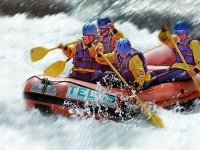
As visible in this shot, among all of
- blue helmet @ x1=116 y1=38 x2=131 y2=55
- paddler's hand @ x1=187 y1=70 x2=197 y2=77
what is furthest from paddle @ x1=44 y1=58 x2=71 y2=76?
paddler's hand @ x1=187 y1=70 x2=197 y2=77

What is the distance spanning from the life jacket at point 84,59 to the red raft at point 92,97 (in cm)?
31

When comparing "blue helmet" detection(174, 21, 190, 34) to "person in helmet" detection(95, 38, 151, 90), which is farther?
"blue helmet" detection(174, 21, 190, 34)

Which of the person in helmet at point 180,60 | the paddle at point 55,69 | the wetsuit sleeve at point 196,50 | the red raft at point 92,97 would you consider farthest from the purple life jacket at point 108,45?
the wetsuit sleeve at point 196,50

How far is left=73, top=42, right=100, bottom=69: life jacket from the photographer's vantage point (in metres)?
5.49

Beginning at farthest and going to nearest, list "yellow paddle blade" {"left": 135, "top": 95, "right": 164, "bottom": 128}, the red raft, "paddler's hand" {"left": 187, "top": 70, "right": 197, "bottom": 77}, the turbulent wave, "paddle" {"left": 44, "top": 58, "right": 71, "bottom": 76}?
the turbulent wave < "paddle" {"left": 44, "top": 58, "right": 71, "bottom": 76} < "paddler's hand" {"left": 187, "top": 70, "right": 197, "bottom": 77} < the red raft < "yellow paddle blade" {"left": 135, "top": 95, "right": 164, "bottom": 128}

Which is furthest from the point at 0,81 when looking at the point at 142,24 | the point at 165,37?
the point at 142,24

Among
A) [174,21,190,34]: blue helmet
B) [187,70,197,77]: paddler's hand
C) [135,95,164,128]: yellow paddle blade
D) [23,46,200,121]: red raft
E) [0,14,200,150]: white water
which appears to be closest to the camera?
[0,14,200,150]: white water

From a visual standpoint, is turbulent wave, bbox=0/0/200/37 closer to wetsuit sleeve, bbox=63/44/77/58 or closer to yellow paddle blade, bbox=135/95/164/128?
wetsuit sleeve, bbox=63/44/77/58

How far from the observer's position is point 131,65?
16.7 feet

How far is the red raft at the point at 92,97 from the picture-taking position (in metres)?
5.08

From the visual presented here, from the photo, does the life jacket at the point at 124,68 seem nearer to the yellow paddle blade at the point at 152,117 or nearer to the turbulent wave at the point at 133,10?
the yellow paddle blade at the point at 152,117

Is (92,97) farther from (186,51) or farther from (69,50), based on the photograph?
(186,51)

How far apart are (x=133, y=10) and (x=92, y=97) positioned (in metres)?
5.25

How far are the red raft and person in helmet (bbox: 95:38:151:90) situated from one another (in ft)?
0.48
